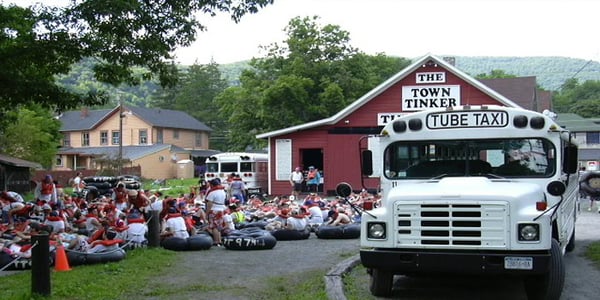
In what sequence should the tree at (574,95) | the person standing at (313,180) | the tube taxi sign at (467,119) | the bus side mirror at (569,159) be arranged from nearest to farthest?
the tube taxi sign at (467,119) → the bus side mirror at (569,159) → the person standing at (313,180) → the tree at (574,95)

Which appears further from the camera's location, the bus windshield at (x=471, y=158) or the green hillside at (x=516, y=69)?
the green hillside at (x=516, y=69)

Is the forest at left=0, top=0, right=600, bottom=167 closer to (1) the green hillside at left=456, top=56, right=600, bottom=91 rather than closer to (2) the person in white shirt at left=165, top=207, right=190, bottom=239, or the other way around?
(2) the person in white shirt at left=165, top=207, right=190, bottom=239

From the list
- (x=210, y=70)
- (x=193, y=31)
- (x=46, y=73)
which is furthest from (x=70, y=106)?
(x=210, y=70)

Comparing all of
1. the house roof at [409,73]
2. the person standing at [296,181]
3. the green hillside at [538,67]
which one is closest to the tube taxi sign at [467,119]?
the house roof at [409,73]

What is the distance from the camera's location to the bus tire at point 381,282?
8273 mm

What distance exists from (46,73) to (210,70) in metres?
93.1

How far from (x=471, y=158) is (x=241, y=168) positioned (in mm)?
26841

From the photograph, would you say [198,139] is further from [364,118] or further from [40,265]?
[40,265]

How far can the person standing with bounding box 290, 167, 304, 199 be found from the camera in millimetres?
32312

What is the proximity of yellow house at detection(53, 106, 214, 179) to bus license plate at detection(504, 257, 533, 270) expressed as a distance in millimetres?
54661

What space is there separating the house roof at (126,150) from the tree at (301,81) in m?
14.0

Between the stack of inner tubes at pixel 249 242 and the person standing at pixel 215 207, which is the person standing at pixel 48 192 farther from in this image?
the stack of inner tubes at pixel 249 242

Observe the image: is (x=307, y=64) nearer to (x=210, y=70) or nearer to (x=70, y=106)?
(x=70, y=106)

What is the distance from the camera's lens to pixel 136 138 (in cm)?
6769
